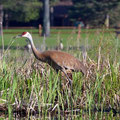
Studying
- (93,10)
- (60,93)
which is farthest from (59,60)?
(93,10)

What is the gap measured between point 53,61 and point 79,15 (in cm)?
2704

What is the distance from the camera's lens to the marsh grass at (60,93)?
5.66 metres

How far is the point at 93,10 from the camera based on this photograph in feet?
106

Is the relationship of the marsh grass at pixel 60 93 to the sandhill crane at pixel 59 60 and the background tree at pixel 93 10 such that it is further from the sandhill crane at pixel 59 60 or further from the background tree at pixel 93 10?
the background tree at pixel 93 10

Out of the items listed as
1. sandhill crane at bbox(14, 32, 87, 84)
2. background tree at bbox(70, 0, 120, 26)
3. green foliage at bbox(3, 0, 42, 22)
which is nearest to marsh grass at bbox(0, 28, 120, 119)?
sandhill crane at bbox(14, 32, 87, 84)

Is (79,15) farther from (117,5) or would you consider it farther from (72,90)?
(72,90)

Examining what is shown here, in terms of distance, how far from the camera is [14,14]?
35812 mm

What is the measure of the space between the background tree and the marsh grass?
86.1 feet

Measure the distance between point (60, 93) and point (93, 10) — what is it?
1068 inches

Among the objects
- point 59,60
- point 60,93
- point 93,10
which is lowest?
point 60,93

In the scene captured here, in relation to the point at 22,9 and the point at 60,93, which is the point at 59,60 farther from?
the point at 22,9

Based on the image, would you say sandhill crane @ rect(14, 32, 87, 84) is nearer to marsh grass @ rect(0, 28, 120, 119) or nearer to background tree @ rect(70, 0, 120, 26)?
marsh grass @ rect(0, 28, 120, 119)

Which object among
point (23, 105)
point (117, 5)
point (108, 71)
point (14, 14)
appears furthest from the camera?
point (14, 14)

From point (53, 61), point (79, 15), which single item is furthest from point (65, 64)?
point (79, 15)
